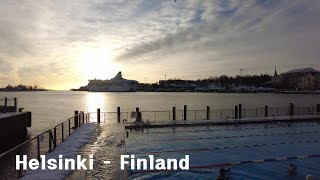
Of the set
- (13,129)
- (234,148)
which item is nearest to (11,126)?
(13,129)

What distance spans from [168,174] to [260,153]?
330 inches

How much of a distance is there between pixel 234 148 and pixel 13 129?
19.9 meters

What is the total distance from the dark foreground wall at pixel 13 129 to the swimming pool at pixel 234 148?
34.0 ft

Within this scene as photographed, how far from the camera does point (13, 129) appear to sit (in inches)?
1243

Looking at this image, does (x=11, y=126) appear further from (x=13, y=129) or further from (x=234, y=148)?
(x=234, y=148)

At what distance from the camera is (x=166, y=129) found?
31641 millimetres

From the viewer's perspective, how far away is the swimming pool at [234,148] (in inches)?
671

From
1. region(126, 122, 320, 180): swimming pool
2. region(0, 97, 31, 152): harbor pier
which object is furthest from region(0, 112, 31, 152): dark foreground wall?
region(126, 122, 320, 180): swimming pool

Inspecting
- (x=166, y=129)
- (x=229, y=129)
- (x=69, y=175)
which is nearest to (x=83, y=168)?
(x=69, y=175)

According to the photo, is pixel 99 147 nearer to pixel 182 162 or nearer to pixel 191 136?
pixel 182 162

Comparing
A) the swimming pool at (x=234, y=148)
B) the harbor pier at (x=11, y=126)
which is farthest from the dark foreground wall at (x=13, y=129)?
the swimming pool at (x=234, y=148)

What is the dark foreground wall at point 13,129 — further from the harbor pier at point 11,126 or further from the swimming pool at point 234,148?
the swimming pool at point 234,148

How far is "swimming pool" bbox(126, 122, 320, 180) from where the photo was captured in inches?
671

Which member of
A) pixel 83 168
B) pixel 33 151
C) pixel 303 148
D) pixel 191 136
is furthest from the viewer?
pixel 191 136
